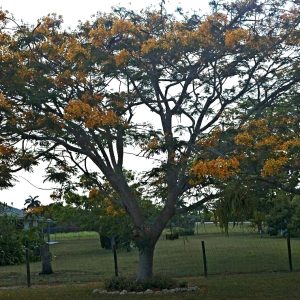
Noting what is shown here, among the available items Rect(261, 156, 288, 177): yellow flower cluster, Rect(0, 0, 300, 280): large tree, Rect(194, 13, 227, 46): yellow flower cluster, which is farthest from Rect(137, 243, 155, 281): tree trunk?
Rect(261, 156, 288, 177): yellow flower cluster

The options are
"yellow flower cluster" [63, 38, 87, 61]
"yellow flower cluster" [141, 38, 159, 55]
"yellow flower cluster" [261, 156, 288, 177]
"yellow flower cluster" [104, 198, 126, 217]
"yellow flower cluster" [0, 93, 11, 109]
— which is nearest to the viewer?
"yellow flower cluster" [261, 156, 288, 177]

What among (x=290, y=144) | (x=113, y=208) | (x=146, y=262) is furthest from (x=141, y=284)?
(x=290, y=144)

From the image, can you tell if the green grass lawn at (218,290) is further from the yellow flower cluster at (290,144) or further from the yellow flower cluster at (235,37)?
the yellow flower cluster at (235,37)

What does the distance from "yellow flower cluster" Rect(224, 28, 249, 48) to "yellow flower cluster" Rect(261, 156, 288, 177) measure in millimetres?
3431

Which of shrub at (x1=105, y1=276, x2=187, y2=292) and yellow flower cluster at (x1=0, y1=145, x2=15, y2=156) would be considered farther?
shrub at (x1=105, y1=276, x2=187, y2=292)

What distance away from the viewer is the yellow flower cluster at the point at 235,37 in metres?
13.7

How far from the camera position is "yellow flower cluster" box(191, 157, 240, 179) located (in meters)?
11.5

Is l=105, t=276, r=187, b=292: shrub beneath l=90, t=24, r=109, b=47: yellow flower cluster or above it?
beneath

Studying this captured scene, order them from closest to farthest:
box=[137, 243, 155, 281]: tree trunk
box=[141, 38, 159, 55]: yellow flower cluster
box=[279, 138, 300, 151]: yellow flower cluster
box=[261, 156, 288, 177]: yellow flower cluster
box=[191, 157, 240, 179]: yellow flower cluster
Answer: box=[261, 156, 288, 177]: yellow flower cluster, box=[191, 157, 240, 179]: yellow flower cluster, box=[279, 138, 300, 151]: yellow flower cluster, box=[141, 38, 159, 55]: yellow flower cluster, box=[137, 243, 155, 281]: tree trunk

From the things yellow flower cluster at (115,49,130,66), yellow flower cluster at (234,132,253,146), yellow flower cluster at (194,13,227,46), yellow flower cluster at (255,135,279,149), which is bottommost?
yellow flower cluster at (255,135,279,149)

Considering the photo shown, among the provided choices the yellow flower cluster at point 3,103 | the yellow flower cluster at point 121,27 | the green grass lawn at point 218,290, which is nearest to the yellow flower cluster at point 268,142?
the green grass lawn at point 218,290

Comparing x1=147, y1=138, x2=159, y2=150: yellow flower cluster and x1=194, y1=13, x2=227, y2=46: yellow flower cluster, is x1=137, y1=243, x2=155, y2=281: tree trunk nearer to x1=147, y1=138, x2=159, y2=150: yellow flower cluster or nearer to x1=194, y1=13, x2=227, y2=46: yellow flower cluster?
x1=147, y1=138, x2=159, y2=150: yellow flower cluster

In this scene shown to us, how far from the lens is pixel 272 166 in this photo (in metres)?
11.2

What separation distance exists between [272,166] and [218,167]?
0.98 metres
